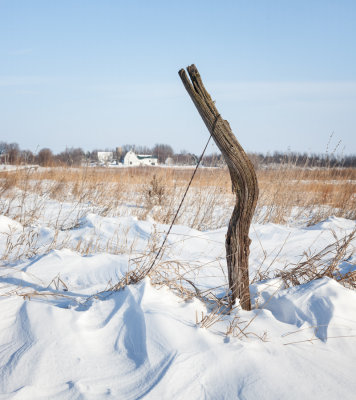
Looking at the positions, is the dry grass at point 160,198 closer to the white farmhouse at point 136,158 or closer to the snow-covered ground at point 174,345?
the snow-covered ground at point 174,345

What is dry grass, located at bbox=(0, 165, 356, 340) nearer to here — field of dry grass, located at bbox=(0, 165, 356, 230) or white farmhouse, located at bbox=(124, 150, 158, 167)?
field of dry grass, located at bbox=(0, 165, 356, 230)

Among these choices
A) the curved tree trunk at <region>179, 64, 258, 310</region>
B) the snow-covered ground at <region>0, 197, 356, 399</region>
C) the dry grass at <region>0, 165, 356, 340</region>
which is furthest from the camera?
the dry grass at <region>0, 165, 356, 340</region>

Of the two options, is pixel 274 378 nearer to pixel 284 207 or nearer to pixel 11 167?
pixel 284 207

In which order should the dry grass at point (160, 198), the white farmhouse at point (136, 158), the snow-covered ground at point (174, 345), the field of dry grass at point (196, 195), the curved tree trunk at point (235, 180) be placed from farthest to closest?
A: the white farmhouse at point (136, 158), the field of dry grass at point (196, 195), the dry grass at point (160, 198), the curved tree trunk at point (235, 180), the snow-covered ground at point (174, 345)

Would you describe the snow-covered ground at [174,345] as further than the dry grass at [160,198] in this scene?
No

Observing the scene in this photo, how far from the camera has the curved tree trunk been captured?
1.83 metres

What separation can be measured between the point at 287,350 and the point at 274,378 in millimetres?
239

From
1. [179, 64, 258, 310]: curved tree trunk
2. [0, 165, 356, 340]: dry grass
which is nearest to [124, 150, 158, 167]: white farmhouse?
[0, 165, 356, 340]: dry grass

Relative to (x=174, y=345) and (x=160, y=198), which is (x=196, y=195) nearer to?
(x=160, y=198)

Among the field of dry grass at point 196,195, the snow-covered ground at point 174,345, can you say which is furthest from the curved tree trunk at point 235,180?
the field of dry grass at point 196,195

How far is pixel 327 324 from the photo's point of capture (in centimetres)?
184

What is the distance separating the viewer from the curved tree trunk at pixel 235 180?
183 centimetres

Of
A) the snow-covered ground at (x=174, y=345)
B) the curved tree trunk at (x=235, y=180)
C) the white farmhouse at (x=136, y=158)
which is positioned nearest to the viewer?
the snow-covered ground at (x=174, y=345)

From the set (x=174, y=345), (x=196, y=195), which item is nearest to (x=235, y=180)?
(x=174, y=345)
